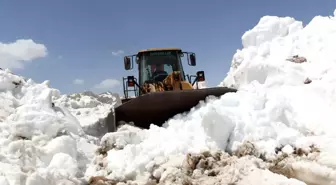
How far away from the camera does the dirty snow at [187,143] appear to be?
446 centimetres

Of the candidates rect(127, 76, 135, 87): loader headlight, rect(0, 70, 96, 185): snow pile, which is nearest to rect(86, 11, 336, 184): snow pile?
rect(0, 70, 96, 185): snow pile

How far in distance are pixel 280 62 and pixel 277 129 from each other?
4.32m

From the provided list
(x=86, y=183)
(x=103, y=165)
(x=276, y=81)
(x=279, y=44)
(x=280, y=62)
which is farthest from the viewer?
(x=279, y=44)

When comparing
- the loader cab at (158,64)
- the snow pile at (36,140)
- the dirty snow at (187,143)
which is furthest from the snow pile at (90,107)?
the loader cab at (158,64)

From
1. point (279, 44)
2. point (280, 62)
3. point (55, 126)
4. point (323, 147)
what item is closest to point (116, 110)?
point (55, 126)

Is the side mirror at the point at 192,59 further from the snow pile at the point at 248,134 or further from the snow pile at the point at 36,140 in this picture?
the snow pile at the point at 36,140

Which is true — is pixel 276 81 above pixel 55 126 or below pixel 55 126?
above

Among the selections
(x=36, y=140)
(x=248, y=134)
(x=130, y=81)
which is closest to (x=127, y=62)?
(x=130, y=81)

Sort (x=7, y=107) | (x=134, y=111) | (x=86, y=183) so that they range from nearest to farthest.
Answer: (x=86, y=183)
(x=7, y=107)
(x=134, y=111)

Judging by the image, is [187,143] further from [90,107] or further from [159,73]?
[90,107]

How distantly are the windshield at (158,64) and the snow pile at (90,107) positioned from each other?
1071 mm

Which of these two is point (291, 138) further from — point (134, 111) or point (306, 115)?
point (134, 111)

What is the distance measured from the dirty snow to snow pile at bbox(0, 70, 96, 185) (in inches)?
0.5

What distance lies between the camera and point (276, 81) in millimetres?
8289
